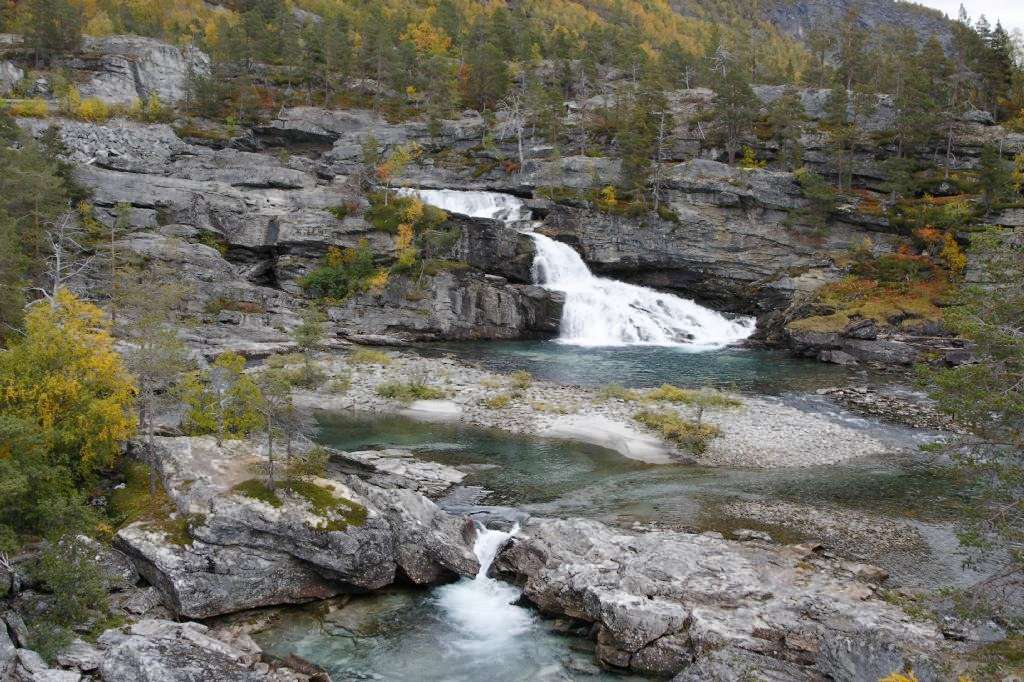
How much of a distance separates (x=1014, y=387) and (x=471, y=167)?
71.9 meters

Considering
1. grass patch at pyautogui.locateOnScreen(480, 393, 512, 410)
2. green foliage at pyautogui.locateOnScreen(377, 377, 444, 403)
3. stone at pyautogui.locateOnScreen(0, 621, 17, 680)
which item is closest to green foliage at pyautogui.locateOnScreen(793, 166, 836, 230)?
grass patch at pyautogui.locateOnScreen(480, 393, 512, 410)

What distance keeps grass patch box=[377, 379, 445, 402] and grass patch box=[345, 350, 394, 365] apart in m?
7.47

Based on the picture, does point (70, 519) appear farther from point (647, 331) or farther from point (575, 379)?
point (647, 331)

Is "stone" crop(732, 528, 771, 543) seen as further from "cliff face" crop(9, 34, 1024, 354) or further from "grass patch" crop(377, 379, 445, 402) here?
"cliff face" crop(9, 34, 1024, 354)

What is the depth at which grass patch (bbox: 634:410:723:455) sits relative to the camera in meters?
28.2

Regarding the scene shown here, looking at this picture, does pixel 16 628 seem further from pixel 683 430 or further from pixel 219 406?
pixel 683 430

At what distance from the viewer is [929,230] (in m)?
58.4

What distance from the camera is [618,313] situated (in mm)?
57312

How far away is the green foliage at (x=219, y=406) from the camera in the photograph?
21.0 metres

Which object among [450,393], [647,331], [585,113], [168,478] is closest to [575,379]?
[450,393]

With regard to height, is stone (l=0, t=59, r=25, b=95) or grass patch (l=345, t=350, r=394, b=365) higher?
stone (l=0, t=59, r=25, b=95)

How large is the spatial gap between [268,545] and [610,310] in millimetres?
44907

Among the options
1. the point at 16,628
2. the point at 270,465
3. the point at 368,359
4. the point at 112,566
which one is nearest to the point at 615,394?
the point at 368,359

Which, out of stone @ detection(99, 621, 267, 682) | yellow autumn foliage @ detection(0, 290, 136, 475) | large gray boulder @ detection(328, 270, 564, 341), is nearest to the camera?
stone @ detection(99, 621, 267, 682)
